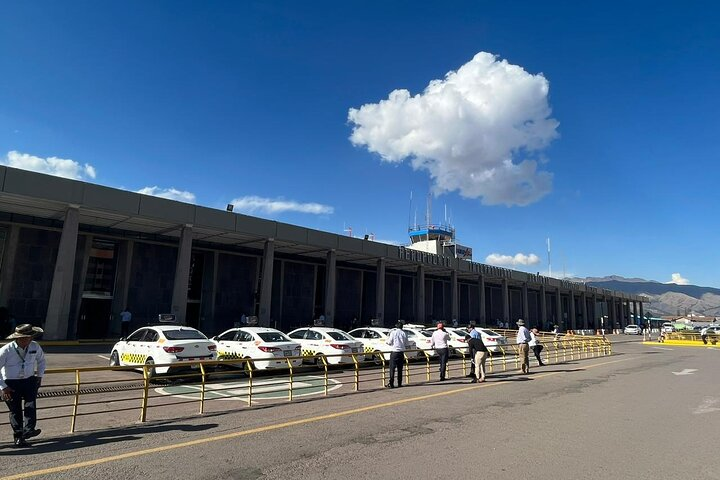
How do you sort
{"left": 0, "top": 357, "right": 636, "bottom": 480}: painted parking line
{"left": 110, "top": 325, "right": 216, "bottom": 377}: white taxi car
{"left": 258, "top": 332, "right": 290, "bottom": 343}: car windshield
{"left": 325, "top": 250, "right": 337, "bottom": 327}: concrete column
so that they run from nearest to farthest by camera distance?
{"left": 0, "top": 357, "right": 636, "bottom": 480}: painted parking line < {"left": 110, "top": 325, "right": 216, "bottom": 377}: white taxi car < {"left": 258, "top": 332, "right": 290, "bottom": 343}: car windshield < {"left": 325, "top": 250, "right": 337, "bottom": 327}: concrete column

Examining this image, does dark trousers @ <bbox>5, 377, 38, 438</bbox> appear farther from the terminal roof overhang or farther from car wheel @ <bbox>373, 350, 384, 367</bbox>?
the terminal roof overhang

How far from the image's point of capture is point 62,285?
70.5 ft

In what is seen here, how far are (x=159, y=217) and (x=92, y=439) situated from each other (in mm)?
19579

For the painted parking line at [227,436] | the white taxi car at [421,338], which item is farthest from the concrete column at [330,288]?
the painted parking line at [227,436]

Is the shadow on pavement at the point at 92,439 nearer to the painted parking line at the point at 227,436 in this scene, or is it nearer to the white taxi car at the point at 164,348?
the painted parking line at the point at 227,436

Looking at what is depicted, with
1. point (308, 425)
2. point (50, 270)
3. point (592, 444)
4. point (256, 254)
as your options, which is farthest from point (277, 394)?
point (256, 254)

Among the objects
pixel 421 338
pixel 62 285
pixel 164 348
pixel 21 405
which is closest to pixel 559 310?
pixel 421 338

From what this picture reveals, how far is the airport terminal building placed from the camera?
22.0 m

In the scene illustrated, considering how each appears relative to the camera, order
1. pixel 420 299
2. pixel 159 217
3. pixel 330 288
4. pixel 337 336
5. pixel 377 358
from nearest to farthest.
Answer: pixel 337 336
pixel 377 358
pixel 159 217
pixel 330 288
pixel 420 299

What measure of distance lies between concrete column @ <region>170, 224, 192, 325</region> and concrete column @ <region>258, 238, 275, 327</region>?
5.16 meters

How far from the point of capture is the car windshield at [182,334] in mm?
12691

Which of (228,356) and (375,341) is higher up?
(375,341)

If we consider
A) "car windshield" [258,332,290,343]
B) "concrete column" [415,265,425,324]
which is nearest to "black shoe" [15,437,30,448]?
"car windshield" [258,332,290,343]

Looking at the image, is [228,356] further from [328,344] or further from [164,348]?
[328,344]
